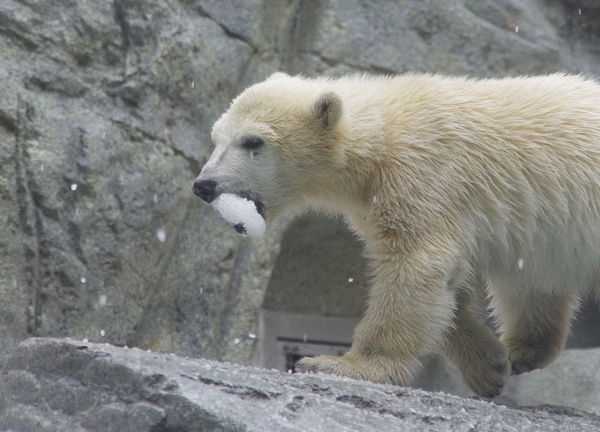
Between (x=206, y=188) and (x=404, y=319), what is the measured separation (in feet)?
3.84

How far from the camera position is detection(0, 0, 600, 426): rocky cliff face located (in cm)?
430

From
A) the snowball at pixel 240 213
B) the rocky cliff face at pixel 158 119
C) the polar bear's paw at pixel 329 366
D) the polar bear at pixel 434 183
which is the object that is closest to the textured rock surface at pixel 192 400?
the polar bear's paw at pixel 329 366

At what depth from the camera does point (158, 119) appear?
4.90 metres

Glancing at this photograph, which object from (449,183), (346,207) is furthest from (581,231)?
(346,207)

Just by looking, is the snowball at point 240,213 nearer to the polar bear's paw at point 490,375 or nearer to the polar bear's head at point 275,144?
the polar bear's head at point 275,144

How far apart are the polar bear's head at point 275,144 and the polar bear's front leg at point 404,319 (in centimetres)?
75

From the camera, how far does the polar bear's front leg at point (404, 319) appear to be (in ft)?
10.4

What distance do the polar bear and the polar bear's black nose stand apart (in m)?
0.01

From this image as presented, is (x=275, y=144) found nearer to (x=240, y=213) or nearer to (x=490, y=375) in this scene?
(x=240, y=213)

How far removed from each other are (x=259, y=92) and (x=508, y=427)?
216 cm

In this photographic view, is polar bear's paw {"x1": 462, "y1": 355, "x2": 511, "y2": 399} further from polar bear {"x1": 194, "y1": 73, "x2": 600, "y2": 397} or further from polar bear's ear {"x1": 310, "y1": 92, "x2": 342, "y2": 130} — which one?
polar bear's ear {"x1": 310, "y1": 92, "x2": 342, "y2": 130}

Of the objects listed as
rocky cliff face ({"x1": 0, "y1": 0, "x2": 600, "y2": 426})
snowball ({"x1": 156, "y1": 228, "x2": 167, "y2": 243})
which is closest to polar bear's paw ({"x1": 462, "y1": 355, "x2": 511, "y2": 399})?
rocky cliff face ({"x1": 0, "y1": 0, "x2": 600, "y2": 426})

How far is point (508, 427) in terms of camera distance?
7.93 feet

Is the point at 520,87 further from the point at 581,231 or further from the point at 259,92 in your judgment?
the point at 259,92
